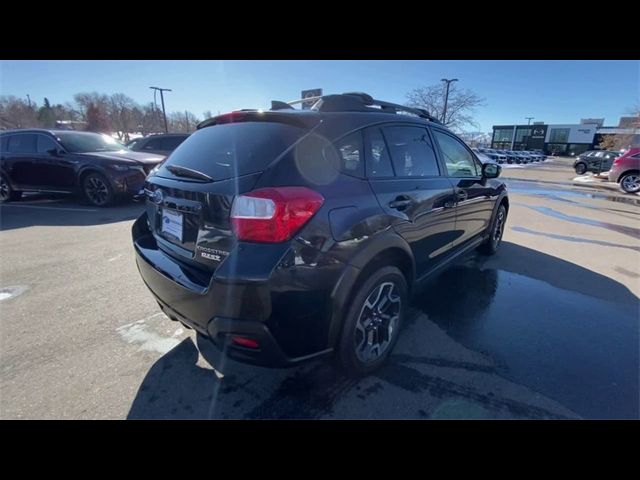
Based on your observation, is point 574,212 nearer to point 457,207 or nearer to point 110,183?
point 457,207

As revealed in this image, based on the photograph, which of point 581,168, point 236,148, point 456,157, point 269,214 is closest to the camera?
point 269,214

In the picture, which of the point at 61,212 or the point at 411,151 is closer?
the point at 411,151

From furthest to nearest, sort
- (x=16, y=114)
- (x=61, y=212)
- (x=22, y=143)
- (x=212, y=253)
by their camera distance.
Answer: (x=16, y=114) → (x=22, y=143) → (x=61, y=212) → (x=212, y=253)

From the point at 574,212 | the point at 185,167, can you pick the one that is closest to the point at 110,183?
the point at 185,167

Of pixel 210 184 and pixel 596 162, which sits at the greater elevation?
pixel 596 162

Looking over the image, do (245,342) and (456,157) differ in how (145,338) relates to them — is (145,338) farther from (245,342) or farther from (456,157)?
(456,157)

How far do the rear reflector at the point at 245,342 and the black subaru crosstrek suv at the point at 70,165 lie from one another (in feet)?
22.5

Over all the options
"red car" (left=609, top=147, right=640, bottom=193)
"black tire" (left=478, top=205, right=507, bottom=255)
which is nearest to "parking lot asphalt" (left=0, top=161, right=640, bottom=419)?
"black tire" (left=478, top=205, right=507, bottom=255)

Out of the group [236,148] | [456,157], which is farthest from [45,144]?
[456,157]

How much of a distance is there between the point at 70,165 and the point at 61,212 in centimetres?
111

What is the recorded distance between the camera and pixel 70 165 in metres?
7.11

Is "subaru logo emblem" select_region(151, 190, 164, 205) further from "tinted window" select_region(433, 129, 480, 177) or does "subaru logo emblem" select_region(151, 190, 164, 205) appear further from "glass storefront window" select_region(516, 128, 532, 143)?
"glass storefront window" select_region(516, 128, 532, 143)
